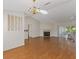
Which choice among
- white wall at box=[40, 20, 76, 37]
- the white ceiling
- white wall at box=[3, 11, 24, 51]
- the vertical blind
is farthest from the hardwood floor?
white wall at box=[40, 20, 76, 37]

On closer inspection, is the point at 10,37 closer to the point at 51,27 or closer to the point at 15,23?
the point at 15,23

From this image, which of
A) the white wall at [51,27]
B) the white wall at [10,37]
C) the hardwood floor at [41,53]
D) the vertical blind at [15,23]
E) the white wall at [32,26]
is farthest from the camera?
the white wall at [51,27]

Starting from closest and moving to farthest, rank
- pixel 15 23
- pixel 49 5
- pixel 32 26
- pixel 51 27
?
pixel 15 23 < pixel 49 5 < pixel 32 26 < pixel 51 27

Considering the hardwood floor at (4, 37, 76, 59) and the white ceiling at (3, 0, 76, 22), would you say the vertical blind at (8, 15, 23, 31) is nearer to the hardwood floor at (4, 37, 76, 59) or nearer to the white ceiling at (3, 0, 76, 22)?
the white ceiling at (3, 0, 76, 22)

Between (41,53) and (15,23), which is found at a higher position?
(15,23)

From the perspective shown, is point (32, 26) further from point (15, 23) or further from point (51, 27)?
point (15, 23)

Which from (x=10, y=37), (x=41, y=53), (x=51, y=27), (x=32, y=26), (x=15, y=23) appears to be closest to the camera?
(x=41, y=53)

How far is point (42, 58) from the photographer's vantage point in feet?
19.1

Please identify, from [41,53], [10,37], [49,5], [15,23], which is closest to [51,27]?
[49,5]

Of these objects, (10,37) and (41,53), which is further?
(10,37)

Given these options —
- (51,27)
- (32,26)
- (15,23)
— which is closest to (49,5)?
(15,23)

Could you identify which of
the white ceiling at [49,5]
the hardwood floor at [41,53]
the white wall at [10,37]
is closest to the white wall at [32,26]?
the white ceiling at [49,5]

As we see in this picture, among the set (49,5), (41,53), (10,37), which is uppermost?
(49,5)

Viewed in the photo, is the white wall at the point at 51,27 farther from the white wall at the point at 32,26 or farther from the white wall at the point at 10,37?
the white wall at the point at 10,37
